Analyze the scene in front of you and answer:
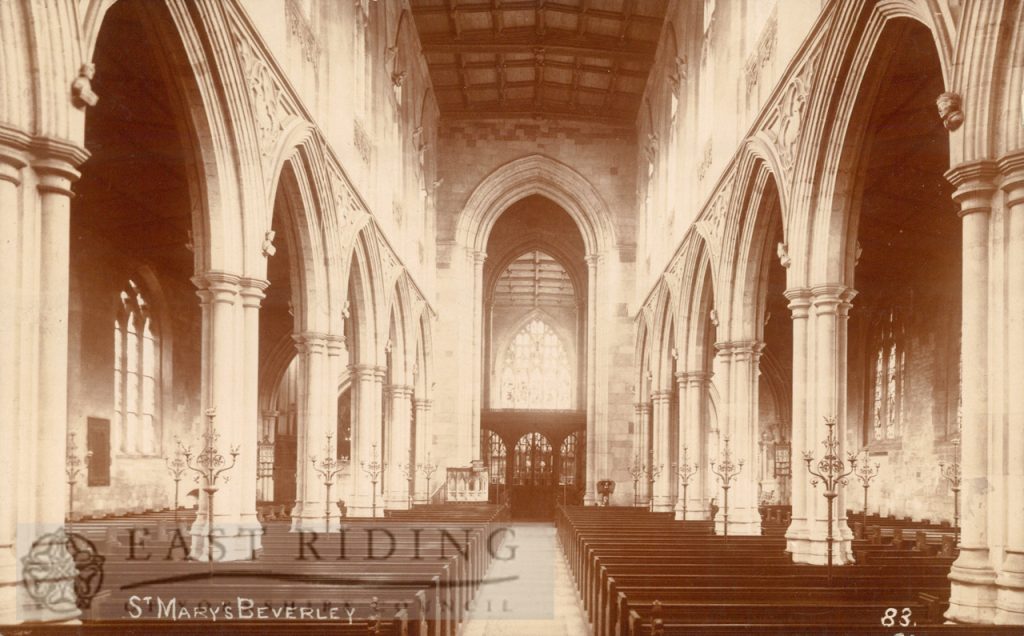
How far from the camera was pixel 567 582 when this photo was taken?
16.7m

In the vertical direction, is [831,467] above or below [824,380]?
below

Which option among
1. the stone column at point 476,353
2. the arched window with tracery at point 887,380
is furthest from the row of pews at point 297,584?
the stone column at point 476,353

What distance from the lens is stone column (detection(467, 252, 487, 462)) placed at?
3238cm

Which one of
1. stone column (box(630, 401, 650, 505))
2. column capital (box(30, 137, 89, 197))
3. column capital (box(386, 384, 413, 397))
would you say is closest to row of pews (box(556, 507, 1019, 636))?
column capital (box(30, 137, 89, 197))

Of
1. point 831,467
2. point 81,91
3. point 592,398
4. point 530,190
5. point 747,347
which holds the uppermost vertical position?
point 530,190

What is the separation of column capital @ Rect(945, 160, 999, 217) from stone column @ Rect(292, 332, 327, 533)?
10.7m

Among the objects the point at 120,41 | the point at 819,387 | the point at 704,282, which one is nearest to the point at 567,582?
the point at 819,387

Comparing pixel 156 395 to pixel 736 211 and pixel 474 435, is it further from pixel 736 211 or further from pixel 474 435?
pixel 736 211

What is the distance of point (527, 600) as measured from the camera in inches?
570

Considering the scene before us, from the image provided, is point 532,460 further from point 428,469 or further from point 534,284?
point 534,284

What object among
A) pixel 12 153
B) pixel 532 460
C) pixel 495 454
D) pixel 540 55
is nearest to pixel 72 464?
pixel 12 153

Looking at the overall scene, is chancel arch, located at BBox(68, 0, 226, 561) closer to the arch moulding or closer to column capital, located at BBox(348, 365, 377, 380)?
column capital, located at BBox(348, 365, 377, 380)

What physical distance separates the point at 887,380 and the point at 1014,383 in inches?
729

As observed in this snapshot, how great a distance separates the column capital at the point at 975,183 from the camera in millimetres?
8219
